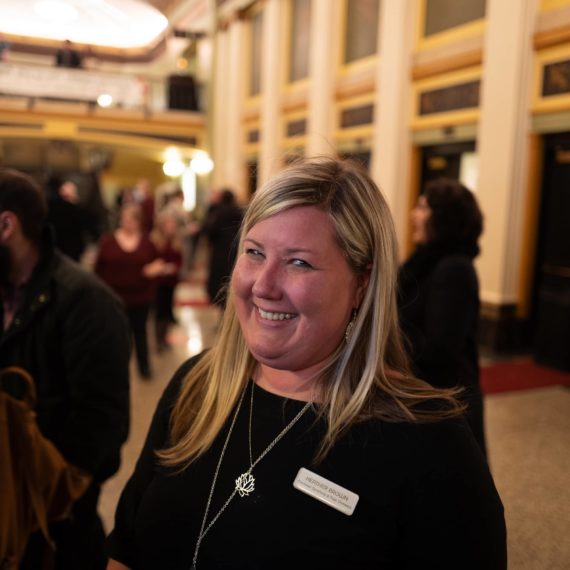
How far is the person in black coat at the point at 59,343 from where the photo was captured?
1926 millimetres

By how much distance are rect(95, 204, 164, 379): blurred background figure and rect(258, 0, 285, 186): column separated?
7311mm

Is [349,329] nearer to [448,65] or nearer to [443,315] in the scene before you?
[443,315]

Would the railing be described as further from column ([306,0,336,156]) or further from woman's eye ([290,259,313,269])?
woman's eye ([290,259,313,269])

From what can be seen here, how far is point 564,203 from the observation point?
660 cm

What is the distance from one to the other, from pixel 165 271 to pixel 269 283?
5493mm

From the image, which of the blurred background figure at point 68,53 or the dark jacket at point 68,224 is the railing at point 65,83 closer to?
the dark jacket at point 68,224

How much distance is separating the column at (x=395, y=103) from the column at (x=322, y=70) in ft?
5.46

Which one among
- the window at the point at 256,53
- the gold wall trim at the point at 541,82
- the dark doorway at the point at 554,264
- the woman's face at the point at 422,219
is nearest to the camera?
the woman's face at the point at 422,219

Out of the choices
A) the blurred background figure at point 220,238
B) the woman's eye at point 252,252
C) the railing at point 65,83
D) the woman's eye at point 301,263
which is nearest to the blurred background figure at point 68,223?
the blurred background figure at point 220,238

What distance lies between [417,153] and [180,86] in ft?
→ 31.1

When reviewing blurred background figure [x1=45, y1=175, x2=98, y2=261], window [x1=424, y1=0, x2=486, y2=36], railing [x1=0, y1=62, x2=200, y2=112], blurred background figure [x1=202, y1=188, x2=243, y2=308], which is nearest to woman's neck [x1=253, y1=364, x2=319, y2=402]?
blurred background figure [x1=202, y1=188, x2=243, y2=308]

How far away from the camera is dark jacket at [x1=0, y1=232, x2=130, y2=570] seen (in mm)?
1919

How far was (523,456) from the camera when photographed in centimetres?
286

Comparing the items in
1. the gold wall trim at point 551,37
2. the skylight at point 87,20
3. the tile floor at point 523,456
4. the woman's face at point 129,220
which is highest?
→ the gold wall trim at point 551,37
